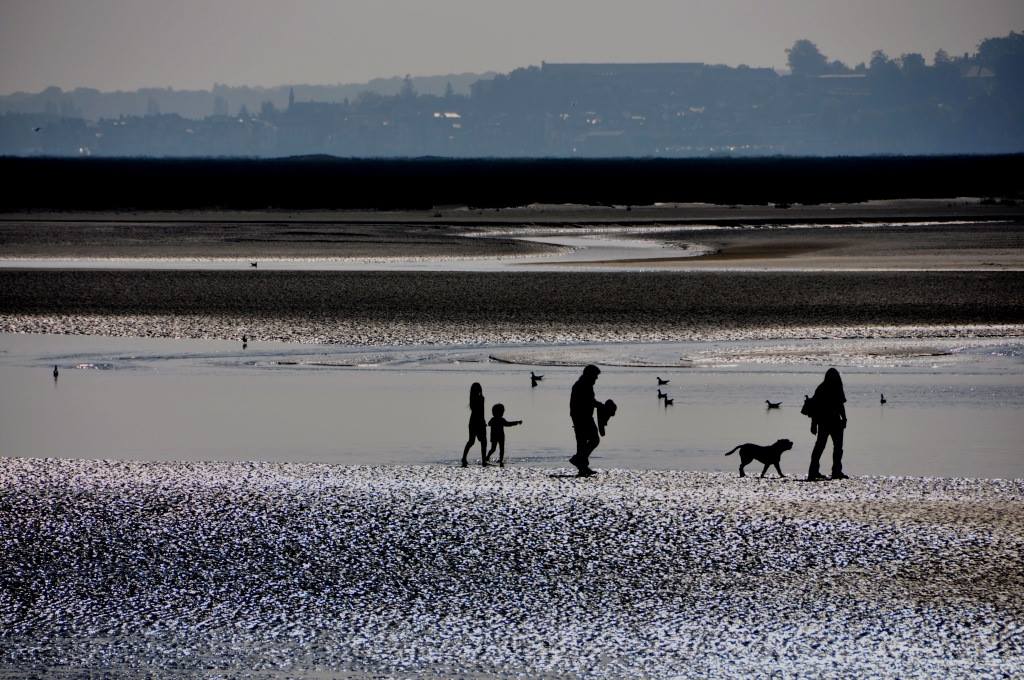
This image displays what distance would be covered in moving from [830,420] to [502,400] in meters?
8.05

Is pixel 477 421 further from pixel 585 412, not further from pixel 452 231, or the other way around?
pixel 452 231

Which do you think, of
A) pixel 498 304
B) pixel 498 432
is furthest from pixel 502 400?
pixel 498 304

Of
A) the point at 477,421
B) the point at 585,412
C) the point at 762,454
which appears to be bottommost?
the point at 762,454

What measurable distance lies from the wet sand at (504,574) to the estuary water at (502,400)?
85.1 inches

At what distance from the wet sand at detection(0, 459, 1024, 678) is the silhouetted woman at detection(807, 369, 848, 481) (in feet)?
1.17

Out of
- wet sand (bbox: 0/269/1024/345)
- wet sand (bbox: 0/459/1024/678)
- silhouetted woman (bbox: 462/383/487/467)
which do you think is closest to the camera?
wet sand (bbox: 0/459/1024/678)

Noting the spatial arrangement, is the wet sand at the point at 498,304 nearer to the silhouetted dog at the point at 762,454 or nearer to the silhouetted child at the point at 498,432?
the silhouetted child at the point at 498,432

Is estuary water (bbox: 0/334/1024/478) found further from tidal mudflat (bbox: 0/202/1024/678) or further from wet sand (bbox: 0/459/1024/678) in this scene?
wet sand (bbox: 0/459/1024/678)

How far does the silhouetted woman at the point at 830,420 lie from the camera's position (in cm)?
2005

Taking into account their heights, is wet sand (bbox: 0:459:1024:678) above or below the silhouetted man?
below

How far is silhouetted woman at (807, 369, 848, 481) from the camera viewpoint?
20.0 m

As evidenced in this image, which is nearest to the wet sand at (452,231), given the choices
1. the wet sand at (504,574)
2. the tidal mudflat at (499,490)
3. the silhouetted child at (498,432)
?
the tidal mudflat at (499,490)

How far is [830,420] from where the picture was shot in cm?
2005

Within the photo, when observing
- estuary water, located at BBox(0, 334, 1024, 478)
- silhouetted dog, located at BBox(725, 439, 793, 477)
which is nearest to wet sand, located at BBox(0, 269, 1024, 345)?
estuary water, located at BBox(0, 334, 1024, 478)
